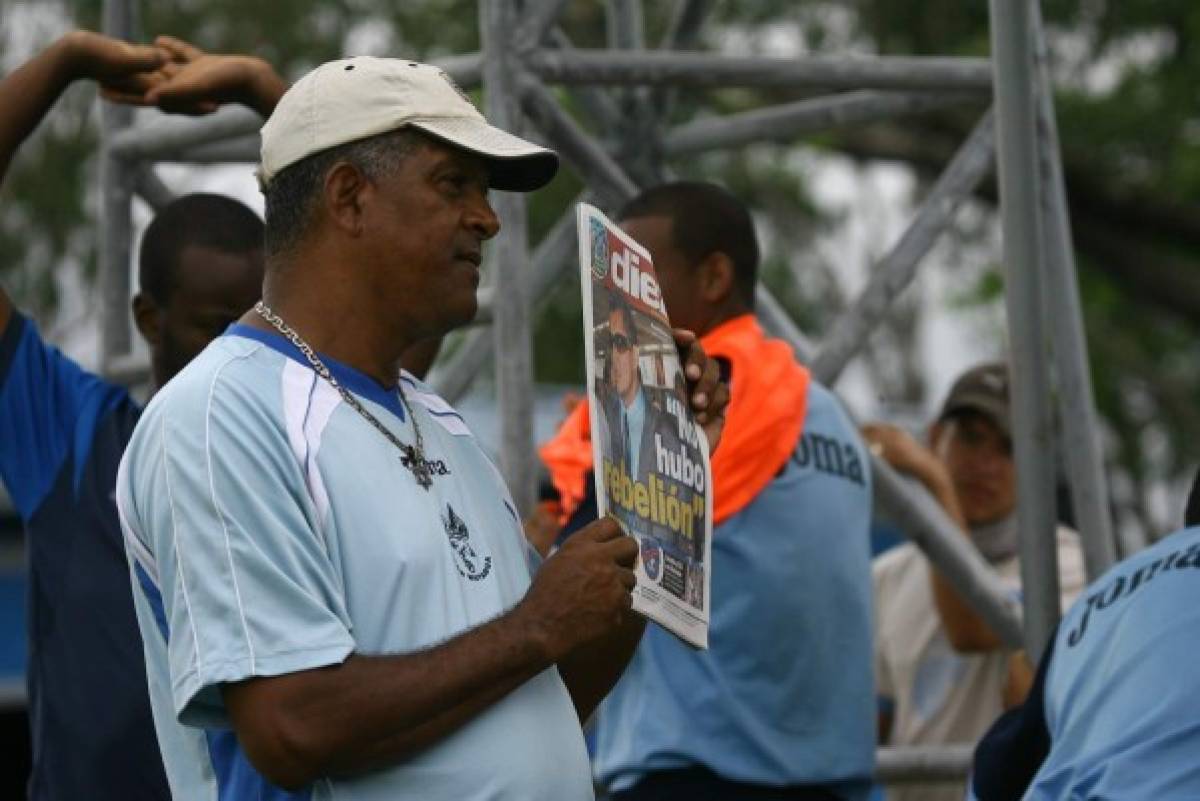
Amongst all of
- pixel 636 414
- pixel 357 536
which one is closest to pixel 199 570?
pixel 357 536

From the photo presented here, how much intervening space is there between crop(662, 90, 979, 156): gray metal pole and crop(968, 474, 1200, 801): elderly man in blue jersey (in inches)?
60.7

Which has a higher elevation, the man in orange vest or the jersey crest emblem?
the jersey crest emblem

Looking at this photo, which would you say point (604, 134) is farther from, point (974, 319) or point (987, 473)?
point (974, 319)

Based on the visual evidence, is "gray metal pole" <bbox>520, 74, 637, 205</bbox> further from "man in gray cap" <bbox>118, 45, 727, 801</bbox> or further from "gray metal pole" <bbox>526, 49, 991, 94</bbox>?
"man in gray cap" <bbox>118, 45, 727, 801</bbox>

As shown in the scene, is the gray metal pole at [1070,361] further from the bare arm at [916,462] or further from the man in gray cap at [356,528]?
→ the man in gray cap at [356,528]

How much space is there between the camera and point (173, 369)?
4172 mm

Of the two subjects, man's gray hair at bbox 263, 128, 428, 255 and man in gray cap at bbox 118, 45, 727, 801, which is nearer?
man in gray cap at bbox 118, 45, 727, 801

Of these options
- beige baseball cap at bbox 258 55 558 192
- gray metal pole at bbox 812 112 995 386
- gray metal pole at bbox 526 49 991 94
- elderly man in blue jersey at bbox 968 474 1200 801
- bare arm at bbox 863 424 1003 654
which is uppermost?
beige baseball cap at bbox 258 55 558 192

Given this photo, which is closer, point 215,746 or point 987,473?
point 215,746

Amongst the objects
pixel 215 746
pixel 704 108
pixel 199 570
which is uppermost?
pixel 199 570

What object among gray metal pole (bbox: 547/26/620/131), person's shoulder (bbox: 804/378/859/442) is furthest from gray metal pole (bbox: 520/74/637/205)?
person's shoulder (bbox: 804/378/859/442)

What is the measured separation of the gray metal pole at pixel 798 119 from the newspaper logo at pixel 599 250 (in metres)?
2.27

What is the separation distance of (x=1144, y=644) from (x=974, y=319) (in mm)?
15698

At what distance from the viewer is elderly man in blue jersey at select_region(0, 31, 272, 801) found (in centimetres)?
376
